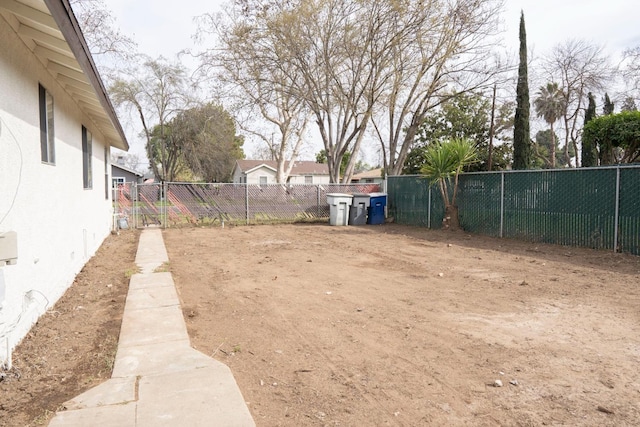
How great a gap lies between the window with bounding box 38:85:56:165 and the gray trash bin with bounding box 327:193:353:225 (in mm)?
12454

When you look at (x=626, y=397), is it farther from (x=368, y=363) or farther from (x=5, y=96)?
(x=5, y=96)

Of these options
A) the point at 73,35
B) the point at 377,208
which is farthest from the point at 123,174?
the point at 73,35

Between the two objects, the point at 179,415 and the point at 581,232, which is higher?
the point at 581,232

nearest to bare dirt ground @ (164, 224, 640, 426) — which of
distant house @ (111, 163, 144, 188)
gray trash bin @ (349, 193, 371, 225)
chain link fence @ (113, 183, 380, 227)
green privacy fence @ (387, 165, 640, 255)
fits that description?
green privacy fence @ (387, 165, 640, 255)

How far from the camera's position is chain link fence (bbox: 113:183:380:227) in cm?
1695

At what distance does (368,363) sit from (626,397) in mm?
1966

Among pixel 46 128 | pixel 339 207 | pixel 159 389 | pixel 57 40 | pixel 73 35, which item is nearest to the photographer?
pixel 159 389

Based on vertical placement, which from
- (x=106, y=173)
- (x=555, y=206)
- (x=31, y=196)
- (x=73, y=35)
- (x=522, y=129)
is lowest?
(x=555, y=206)

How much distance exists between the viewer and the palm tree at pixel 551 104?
1334 inches

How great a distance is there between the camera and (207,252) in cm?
1098

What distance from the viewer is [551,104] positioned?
35312 mm

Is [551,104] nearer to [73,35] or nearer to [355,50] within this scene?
[355,50]

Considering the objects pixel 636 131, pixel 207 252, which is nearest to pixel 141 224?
pixel 207 252

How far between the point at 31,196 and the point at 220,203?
44.2ft
